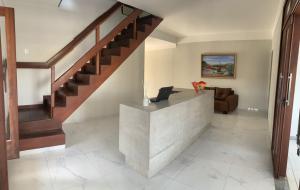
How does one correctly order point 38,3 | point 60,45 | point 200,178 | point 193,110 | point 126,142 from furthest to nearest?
1. point 60,45
2. point 38,3
3. point 193,110
4. point 126,142
5. point 200,178

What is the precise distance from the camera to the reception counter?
253 cm

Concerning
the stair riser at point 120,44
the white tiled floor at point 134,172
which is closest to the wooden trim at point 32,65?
the white tiled floor at point 134,172

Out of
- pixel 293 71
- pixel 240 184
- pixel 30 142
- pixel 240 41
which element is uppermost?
pixel 240 41

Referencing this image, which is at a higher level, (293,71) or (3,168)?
(293,71)

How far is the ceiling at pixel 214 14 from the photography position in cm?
417

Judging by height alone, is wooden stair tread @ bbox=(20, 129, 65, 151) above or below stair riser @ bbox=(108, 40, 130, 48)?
below

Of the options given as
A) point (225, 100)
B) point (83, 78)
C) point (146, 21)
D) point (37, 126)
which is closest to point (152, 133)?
point (37, 126)

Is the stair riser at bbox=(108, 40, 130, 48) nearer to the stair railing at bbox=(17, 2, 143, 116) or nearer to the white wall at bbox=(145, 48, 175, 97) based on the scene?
the stair railing at bbox=(17, 2, 143, 116)

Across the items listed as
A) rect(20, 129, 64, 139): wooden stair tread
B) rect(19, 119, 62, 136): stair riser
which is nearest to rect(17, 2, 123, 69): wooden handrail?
rect(19, 119, 62, 136): stair riser

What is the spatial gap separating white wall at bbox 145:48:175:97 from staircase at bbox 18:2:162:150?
3.42 meters

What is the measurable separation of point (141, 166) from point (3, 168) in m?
1.46

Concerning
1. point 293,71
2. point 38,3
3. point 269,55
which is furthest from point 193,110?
point 269,55

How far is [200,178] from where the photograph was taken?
2598mm

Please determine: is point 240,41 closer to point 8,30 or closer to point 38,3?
point 38,3
